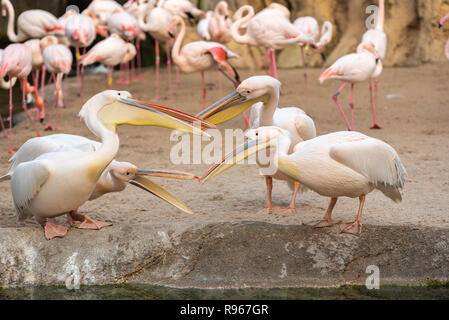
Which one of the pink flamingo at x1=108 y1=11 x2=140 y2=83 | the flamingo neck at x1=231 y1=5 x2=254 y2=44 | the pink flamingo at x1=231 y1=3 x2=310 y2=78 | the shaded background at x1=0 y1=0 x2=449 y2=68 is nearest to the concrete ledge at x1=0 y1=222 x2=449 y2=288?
the pink flamingo at x1=231 y1=3 x2=310 y2=78

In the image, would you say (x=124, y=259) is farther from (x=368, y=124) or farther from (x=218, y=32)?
(x=218, y=32)

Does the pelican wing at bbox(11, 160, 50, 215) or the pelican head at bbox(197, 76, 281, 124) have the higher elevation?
the pelican head at bbox(197, 76, 281, 124)

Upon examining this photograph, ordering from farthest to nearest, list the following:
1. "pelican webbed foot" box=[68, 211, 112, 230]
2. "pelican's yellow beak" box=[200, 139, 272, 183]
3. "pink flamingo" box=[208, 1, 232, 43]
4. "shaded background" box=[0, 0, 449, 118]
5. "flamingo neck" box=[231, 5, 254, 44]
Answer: "shaded background" box=[0, 0, 449, 118]
"pink flamingo" box=[208, 1, 232, 43]
"flamingo neck" box=[231, 5, 254, 44]
"pelican webbed foot" box=[68, 211, 112, 230]
"pelican's yellow beak" box=[200, 139, 272, 183]

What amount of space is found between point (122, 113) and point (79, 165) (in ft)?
1.28

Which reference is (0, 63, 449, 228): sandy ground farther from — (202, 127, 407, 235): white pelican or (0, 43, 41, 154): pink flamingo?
(0, 43, 41, 154): pink flamingo

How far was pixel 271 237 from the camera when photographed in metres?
3.95

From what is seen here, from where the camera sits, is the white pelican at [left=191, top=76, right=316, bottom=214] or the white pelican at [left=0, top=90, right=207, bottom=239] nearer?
the white pelican at [left=0, top=90, right=207, bottom=239]

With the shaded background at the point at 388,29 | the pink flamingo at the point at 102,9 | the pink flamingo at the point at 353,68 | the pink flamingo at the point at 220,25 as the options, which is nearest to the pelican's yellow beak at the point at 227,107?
the pink flamingo at the point at 353,68

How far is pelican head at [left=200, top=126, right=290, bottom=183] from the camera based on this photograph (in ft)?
12.6

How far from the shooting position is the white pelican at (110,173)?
417 centimetres

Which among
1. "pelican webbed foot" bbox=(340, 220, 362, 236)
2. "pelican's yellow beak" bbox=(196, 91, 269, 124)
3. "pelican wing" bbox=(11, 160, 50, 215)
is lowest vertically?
"pelican webbed foot" bbox=(340, 220, 362, 236)

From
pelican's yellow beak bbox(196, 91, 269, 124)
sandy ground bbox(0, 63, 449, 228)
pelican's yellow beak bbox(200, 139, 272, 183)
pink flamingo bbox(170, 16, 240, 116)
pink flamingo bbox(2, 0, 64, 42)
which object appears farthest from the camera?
pink flamingo bbox(2, 0, 64, 42)

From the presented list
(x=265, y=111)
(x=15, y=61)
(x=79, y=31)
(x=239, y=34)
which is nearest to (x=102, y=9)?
(x=79, y=31)

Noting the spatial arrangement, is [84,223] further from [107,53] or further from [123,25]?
[123,25]
